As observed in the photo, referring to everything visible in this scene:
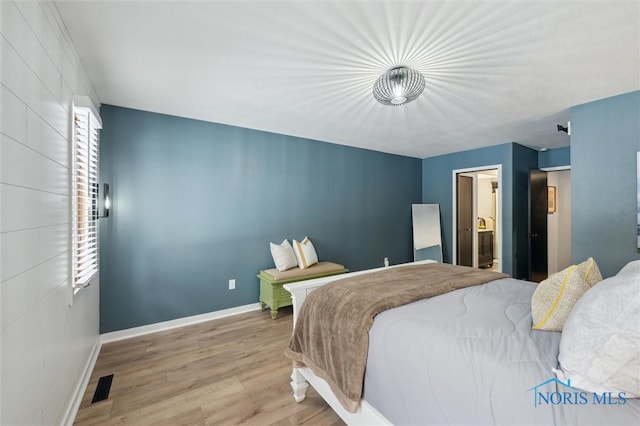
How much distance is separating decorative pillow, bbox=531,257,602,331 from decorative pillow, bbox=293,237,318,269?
8.82 ft

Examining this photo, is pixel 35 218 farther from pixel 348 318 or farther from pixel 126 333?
pixel 126 333

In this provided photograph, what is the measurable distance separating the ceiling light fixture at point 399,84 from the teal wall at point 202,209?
6.72 feet

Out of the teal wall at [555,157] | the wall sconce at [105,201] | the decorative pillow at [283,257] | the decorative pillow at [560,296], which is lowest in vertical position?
the decorative pillow at [283,257]

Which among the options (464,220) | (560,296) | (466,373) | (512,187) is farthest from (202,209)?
(464,220)

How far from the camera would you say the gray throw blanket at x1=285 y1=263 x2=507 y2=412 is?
1.47 meters

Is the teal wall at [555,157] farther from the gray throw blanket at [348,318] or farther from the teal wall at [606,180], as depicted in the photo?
the gray throw blanket at [348,318]

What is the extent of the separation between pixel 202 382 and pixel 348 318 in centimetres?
144

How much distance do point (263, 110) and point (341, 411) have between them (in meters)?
2.83

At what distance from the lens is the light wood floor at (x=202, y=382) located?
5.87ft

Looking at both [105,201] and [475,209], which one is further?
[475,209]

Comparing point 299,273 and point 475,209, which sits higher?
point 475,209

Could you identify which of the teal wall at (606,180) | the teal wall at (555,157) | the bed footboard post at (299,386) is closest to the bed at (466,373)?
the bed footboard post at (299,386)

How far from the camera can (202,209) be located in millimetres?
3369

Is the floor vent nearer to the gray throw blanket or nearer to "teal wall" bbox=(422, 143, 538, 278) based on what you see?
the gray throw blanket
